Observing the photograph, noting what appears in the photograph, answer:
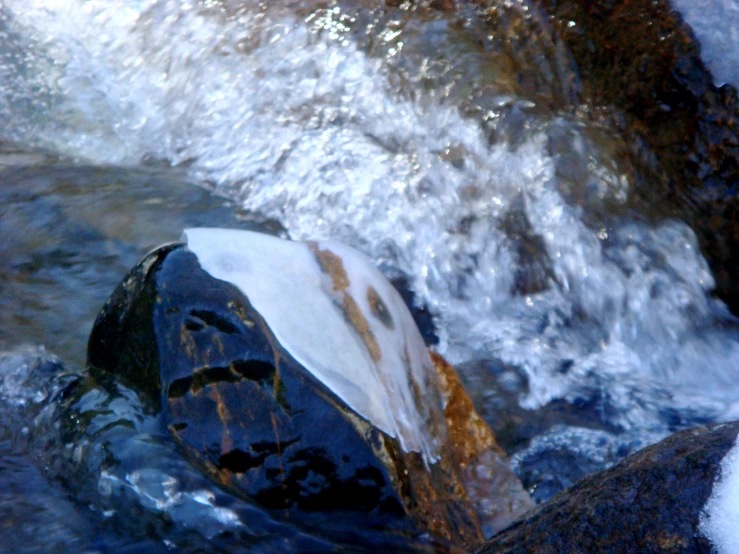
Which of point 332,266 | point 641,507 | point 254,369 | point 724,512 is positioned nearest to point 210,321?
point 254,369

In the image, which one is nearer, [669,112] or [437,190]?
[669,112]

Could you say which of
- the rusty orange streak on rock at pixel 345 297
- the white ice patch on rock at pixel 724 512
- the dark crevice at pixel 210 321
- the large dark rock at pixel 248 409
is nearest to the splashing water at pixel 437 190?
the rusty orange streak on rock at pixel 345 297

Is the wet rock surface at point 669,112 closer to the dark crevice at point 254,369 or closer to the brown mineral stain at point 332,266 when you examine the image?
the brown mineral stain at point 332,266

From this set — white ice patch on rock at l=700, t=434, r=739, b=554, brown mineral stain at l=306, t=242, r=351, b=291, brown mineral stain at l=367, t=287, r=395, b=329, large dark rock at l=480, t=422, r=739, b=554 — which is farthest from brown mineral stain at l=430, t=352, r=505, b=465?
white ice patch on rock at l=700, t=434, r=739, b=554

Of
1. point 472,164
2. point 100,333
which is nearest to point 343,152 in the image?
point 472,164

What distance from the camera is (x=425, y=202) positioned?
3.63 m

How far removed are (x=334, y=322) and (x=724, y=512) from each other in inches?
43.3

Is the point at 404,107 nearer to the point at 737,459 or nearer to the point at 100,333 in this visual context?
the point at 100,333

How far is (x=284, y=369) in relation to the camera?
188cm

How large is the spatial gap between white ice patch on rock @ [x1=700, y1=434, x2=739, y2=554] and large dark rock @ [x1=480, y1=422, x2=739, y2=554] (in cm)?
1

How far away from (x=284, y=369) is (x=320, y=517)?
364 millimetres

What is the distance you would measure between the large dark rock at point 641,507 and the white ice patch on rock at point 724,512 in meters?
0.01

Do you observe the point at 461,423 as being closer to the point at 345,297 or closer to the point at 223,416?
the point at 345,297

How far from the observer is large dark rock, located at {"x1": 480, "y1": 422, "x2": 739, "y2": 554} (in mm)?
1208
